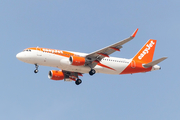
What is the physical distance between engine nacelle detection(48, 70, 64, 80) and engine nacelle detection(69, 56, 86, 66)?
6.42 metres

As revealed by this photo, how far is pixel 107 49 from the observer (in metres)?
48.2

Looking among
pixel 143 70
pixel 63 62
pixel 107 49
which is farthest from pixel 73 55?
pixel 143 70

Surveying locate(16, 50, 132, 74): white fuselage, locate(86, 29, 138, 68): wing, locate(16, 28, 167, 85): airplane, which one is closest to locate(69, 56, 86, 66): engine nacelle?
locate(16, 28, 167, 85): airplane

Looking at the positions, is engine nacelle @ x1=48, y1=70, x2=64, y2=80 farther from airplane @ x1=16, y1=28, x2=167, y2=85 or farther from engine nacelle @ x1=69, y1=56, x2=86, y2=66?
engine nacelle @ x1=69, y1=56, x2=86, y2=66

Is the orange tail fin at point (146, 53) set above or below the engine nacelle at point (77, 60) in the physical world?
above

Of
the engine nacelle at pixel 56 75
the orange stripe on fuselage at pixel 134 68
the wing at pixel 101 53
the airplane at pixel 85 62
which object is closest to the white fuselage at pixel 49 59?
the airplane at pixel 85 62

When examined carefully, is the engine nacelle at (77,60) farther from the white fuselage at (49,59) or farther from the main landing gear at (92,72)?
the main landing gear at (92,72)

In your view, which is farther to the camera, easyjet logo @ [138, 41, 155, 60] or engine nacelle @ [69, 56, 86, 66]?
easyjet logo @ [138, 41, 155, 60]

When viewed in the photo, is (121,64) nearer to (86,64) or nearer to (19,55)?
(86,64)

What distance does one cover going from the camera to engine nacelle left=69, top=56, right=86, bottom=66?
48.1 metres

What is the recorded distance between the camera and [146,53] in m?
57.9

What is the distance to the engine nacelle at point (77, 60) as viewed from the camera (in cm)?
4809

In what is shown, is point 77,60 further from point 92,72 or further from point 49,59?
point 49,59

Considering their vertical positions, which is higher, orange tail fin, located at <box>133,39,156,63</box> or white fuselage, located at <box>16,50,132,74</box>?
orange tail fin, located at <box>133,39,156,63</box>
